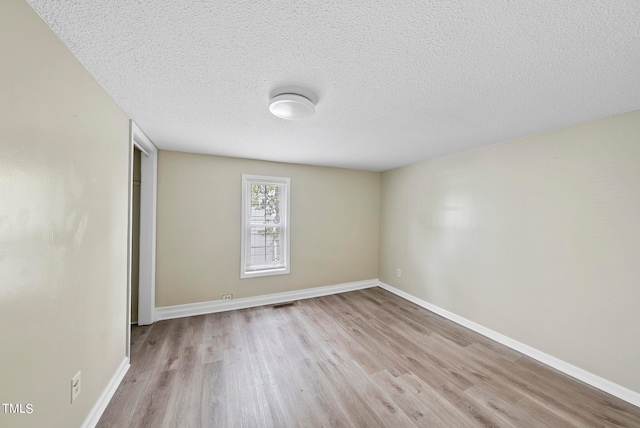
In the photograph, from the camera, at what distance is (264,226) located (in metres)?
3.73

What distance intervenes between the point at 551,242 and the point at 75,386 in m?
3.85

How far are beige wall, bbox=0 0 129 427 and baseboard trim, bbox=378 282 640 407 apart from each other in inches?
145

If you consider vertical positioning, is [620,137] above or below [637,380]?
above

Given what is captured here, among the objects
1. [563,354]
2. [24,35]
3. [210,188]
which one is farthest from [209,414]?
[563,354]

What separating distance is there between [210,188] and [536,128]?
388 centimetres

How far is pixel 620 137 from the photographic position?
6.17 ft

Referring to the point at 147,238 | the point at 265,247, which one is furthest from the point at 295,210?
the point at 147,238

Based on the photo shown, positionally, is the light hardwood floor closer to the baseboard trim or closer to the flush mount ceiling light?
the baseboard trim

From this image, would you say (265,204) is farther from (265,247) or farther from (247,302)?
(247,302)

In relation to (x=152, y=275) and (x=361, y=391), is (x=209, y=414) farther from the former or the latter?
(x=152, y=275)

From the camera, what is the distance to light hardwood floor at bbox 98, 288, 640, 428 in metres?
1.62

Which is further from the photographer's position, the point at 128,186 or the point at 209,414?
the point at 128,186

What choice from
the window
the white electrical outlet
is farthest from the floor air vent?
the white electrical outlet

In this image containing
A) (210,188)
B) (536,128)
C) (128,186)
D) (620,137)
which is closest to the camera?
(620,137)
